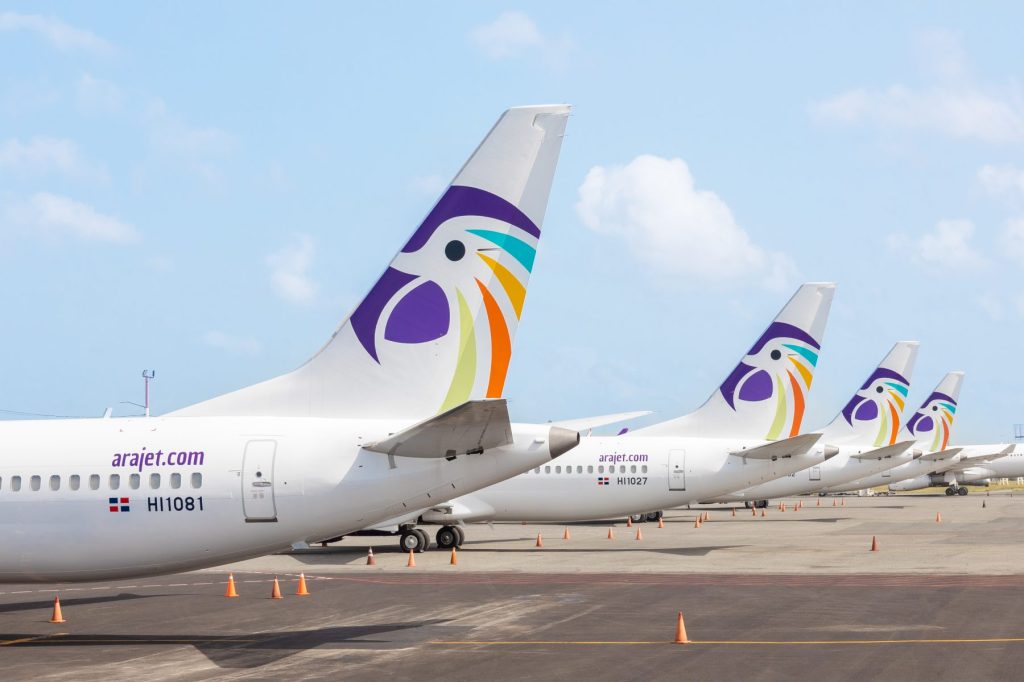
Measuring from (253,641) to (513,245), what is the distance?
795 cm

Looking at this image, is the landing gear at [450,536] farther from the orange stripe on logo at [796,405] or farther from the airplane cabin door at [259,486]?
the airplane cabin door at [259,486]

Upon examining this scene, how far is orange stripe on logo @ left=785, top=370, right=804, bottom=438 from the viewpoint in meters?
41.4

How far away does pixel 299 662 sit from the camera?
17.1 metres

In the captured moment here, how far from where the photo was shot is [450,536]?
3850cm

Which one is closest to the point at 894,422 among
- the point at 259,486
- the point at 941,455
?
the point at 941,455

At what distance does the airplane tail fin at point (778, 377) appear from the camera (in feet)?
135

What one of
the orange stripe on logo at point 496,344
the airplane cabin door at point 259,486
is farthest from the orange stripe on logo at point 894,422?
the airplane cabin door at point 259,486

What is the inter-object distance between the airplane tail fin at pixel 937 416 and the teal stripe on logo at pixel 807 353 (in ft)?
154

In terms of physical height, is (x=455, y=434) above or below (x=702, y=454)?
below

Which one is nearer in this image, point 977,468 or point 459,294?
point 459,294

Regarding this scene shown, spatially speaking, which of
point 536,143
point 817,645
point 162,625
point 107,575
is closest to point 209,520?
point 107,575

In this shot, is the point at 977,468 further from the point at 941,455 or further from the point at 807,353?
the point at 807,353

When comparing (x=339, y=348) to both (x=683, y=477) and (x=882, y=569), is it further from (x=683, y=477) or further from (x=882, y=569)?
(x=683, y=477)

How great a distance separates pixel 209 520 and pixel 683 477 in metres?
24.7
